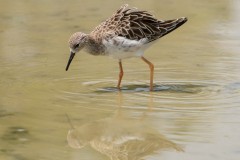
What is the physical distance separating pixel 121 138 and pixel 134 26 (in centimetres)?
272

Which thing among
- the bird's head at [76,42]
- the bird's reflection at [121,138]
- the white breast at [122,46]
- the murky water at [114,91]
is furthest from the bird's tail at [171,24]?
the bird's reflection at [121,138]

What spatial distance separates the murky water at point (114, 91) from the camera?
8430 mm

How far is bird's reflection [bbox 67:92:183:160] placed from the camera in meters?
8.22

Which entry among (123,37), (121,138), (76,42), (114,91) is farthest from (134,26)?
(121,138)

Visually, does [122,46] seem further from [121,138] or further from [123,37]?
[121,138]

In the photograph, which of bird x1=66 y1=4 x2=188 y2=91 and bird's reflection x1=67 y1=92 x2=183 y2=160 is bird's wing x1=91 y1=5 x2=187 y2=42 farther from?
bird's reflection x1=67 y1=92 x2=183 y2=160

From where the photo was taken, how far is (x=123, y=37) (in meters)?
10.8

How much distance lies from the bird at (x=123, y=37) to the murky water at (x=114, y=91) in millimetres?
481

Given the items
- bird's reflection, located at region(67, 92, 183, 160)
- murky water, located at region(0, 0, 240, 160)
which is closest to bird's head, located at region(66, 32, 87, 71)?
murky water, located at region(0, 0, 240, 160)

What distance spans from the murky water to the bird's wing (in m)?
0.74

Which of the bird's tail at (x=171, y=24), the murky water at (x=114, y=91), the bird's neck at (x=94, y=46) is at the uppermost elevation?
the bird's tail at (x=171, y=24)

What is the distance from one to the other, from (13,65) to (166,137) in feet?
13.2

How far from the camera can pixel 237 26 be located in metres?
14.0

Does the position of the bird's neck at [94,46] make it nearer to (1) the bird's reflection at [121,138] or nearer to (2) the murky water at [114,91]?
(2) the murky water at [114,91]
